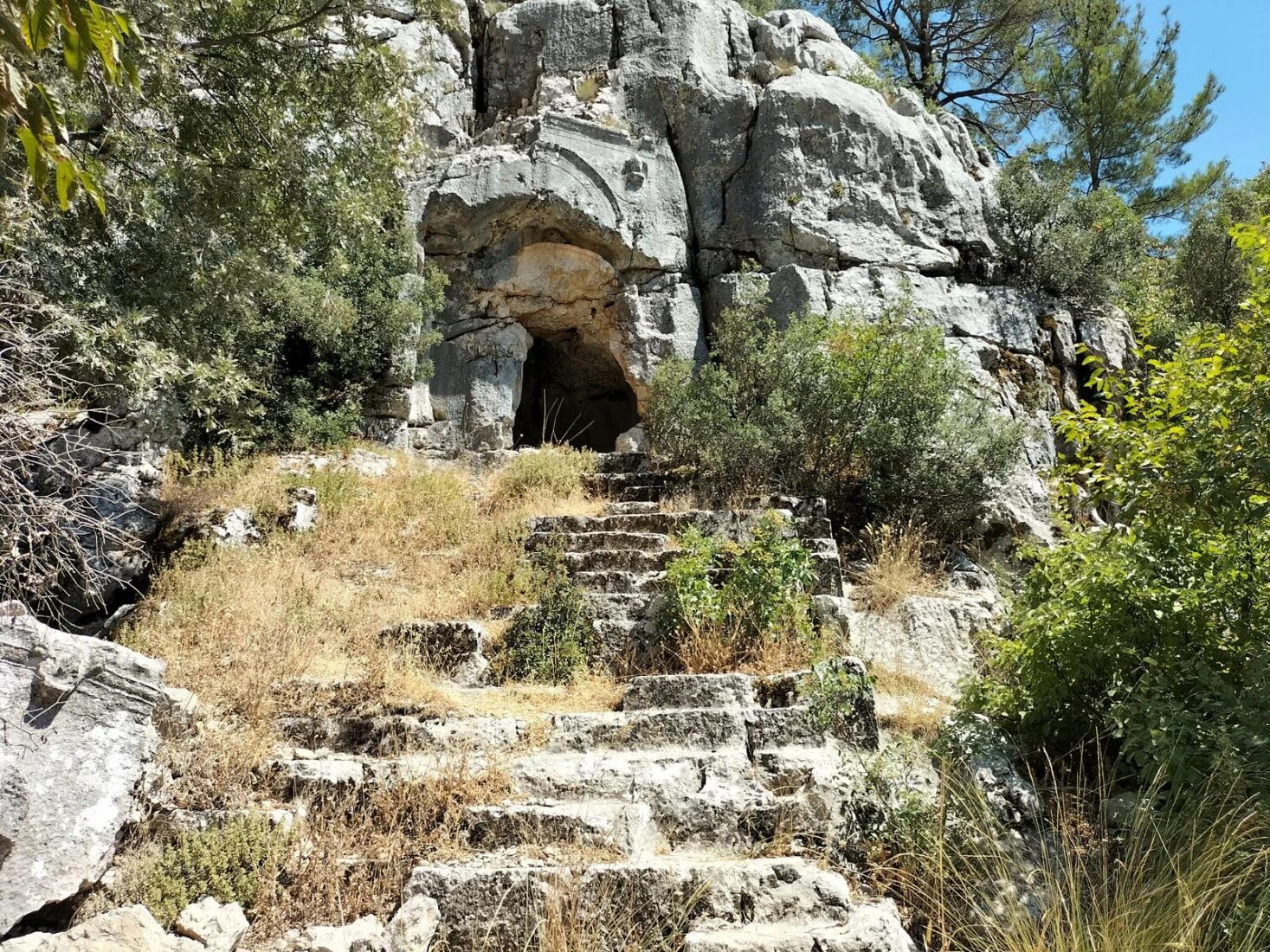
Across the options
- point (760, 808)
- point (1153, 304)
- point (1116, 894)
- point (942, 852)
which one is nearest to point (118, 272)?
point (760, 808)

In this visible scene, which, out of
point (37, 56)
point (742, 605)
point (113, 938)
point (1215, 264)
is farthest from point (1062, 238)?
point (113, 938)

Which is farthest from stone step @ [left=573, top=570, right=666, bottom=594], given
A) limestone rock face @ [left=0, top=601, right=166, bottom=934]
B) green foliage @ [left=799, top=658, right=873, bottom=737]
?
limestone rock face @ [left=0, top=601, right=166, bottom=934]

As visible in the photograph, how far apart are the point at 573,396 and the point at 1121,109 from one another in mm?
11156

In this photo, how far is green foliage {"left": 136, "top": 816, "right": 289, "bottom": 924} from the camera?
3436 millimetres

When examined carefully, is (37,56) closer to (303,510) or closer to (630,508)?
(303,510)

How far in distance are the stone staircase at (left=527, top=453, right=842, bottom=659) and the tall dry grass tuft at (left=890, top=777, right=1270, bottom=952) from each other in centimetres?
266

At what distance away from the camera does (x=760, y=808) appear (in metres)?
4.03

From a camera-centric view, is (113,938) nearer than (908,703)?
Yes

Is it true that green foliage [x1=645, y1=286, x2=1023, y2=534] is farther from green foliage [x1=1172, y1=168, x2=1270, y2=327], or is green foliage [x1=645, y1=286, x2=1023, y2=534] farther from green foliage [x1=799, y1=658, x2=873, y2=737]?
green foliage [x1=1172, y1=168, x2=1270, y2=327]

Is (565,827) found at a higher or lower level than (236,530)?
lower

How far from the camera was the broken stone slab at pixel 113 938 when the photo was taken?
290 cm

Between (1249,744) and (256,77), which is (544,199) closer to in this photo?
(256,77)

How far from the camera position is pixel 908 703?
5.68 meters

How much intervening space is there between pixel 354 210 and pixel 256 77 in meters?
1.32
